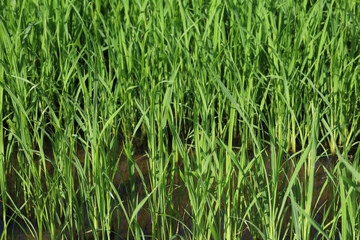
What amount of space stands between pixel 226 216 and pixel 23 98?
84cm

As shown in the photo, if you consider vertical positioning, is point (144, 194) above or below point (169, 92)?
below

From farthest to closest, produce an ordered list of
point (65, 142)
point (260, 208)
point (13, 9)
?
point (13, 9)
point (65, 142)
point (260, 208)

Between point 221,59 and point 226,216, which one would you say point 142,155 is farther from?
point 226,216

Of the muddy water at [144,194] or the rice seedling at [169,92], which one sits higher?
the rice seedling at [169,92]

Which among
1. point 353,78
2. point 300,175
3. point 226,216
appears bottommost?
point 300,175

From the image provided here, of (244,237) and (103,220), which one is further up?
(103,220)

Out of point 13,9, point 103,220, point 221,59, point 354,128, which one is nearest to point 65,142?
point 103,220

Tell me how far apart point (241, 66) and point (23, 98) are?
0.84 m

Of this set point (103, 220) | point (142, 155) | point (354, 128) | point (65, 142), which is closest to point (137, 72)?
point (142, 155)

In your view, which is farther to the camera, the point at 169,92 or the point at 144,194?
the point at 144,194

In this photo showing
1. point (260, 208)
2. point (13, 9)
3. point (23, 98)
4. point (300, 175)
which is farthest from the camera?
point (13, 9)

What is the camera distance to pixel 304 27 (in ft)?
7.16

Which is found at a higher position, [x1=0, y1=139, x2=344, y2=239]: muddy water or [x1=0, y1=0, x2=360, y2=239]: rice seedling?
[x1=0, y1=0, x2=360, y2=239]: rice seedling

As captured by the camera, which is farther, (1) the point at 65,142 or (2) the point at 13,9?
(2) the point at 13,9
